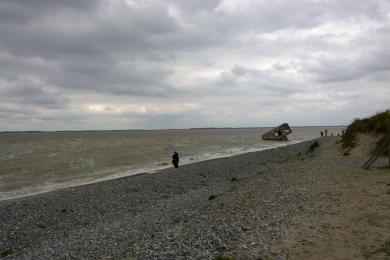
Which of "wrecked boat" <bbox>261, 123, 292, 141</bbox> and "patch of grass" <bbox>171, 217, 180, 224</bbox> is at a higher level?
"wrecked boat" <bbox>261, 123, 292, 141</bbox>

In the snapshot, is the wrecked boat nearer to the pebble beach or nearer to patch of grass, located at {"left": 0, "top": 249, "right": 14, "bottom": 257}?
the pebble beach

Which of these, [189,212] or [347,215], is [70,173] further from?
[347,215]

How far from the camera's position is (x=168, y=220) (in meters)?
14.3

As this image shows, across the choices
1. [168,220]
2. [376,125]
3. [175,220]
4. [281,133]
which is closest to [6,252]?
[168,220]

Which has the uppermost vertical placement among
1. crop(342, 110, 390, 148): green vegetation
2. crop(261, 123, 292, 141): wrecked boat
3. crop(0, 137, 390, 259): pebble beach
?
crop(342, 110, 390, 148): green vegetation

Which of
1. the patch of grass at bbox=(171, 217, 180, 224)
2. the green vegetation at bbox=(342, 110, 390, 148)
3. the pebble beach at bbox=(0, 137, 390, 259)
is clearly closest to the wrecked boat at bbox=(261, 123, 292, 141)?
the green vegetation at bbox=(342, 110, 390, 148)

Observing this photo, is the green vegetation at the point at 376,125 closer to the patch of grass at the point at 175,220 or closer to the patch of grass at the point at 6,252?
the patch of grass at the point at 175,220

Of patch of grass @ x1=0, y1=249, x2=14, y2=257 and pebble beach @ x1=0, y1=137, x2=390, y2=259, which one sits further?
patch of grass @ x1=0, y1=249, x2=14, y2=257

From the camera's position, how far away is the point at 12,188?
28781 millimetres

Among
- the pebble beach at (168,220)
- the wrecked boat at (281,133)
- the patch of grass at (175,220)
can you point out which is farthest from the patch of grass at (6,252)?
the wrecked boat at (281,133)

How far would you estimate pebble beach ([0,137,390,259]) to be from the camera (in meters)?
9.66

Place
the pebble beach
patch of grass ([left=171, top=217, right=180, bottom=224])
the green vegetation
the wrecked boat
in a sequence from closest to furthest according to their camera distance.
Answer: the pebble beach, patch of grass ([left=171, top=217, right=180, bottom=224]), the green vegetation, the wrecked boat

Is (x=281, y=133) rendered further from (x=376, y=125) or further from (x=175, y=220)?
(x=175, y=220)

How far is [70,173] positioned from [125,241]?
26391 millimetres
